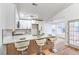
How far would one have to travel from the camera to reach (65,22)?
174cm

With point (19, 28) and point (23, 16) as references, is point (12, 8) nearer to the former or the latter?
point (23, 16)

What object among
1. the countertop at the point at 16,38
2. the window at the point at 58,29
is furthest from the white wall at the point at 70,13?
the countertop at the point at 16,38

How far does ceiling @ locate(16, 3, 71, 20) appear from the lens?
176 centimetres

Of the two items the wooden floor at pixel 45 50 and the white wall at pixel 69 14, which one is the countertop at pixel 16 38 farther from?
the white wall at pixel 69 14

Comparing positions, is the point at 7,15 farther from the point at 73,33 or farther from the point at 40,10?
the point at 73,33

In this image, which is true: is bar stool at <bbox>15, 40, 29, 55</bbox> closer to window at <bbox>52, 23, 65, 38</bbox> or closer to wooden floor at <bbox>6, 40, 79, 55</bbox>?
wooden floor at <bbox>6, 40, 79, 55</bbox>

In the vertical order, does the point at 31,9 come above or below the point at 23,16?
above

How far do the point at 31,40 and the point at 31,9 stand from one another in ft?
1.82

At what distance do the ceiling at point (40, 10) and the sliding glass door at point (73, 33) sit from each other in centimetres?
33

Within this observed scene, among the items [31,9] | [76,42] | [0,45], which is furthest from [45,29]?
[0,45]

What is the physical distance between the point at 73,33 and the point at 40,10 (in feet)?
2.34

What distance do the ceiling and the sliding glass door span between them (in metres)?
0.33

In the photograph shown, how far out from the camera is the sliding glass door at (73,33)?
1.71 meters

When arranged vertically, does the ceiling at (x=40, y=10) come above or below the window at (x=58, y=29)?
above
